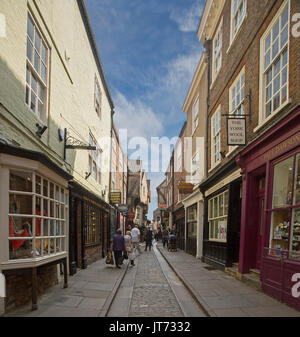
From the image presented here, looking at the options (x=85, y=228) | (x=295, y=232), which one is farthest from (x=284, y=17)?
(x=85, y=228)

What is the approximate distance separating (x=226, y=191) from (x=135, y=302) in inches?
226

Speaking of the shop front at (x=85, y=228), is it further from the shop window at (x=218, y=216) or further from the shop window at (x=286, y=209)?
the shop window at (x=286, y=209)

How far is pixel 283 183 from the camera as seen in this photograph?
6738 millimetres

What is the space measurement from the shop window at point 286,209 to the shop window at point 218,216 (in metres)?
3.97

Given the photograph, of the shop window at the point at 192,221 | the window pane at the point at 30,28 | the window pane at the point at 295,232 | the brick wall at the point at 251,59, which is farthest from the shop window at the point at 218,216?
the window pane at the point at 30,28

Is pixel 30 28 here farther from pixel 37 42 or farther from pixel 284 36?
pixel 284 36

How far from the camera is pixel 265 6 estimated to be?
7961 mm

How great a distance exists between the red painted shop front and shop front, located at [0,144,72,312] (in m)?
4.83

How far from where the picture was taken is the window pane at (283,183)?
6.46m

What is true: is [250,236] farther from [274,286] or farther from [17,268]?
[17,268]

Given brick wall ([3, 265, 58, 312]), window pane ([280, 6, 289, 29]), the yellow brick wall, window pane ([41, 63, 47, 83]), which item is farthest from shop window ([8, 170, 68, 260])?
window pane ([280, 6, 289, 29])

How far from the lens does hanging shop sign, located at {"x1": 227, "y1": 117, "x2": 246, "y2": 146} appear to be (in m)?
8.76

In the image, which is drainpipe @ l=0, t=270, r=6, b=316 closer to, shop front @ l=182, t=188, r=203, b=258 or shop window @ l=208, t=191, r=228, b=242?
shop window @ l=208, t=191, r=228, b=242

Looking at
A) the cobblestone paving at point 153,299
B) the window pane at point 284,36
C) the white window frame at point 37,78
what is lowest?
the cobblestone paving at point 153,299
